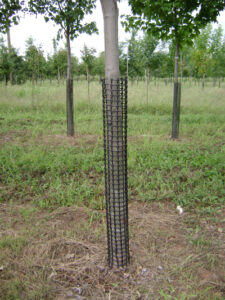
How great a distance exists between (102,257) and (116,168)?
0.91 metres

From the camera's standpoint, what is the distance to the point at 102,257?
2.34 meters

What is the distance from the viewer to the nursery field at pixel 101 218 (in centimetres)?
204

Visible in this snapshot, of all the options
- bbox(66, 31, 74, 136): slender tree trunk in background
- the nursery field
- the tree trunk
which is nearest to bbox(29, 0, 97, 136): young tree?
bbox(66, 31, 74, 136): slender tree trunk in background

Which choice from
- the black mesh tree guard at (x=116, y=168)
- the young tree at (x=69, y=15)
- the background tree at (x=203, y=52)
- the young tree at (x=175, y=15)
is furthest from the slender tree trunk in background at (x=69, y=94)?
the background tree at (x=203, y=52)

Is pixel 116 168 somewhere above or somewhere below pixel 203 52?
below

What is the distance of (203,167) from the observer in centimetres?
432

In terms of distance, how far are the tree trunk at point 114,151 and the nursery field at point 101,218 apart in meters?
0.24

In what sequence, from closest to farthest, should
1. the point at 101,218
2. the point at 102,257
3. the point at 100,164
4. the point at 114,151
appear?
the point at 114,151
the point at 102,257
the point at 101,218
the point at 100,164

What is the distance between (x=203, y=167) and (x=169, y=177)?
739 millimetres

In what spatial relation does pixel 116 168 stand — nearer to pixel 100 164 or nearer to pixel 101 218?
pixel 101 218

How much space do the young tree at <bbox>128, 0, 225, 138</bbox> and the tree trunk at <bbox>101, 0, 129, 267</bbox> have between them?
2.68 meters

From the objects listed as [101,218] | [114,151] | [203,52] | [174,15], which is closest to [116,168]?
[114,151]

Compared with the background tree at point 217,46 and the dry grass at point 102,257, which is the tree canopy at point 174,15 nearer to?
the dry grass at point 102,257

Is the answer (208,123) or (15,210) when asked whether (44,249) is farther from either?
(208,123)
